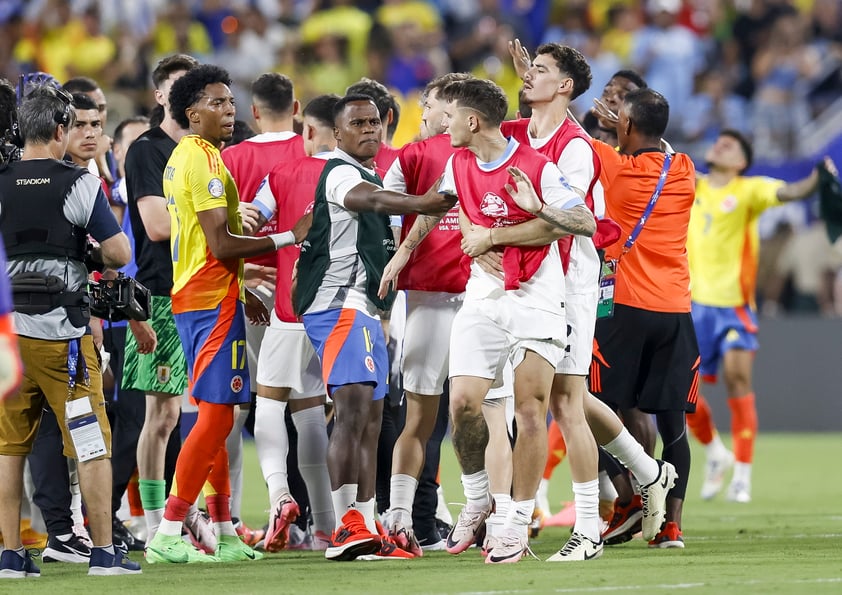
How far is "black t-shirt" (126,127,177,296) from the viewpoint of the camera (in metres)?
8.21

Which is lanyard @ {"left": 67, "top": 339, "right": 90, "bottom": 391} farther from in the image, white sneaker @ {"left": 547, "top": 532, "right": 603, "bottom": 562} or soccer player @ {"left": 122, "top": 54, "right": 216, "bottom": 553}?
white sneaker @ {"left": 547, "top": 532, "right": 603, "bottom": 562}

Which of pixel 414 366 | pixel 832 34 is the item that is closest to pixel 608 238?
pixel 414 366

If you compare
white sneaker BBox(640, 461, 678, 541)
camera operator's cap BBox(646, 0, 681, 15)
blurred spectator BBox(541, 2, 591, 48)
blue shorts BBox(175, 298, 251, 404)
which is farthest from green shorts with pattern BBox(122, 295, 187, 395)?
camera operator's cap BBox(646, 0, 681, 15)

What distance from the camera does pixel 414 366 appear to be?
7996 mm

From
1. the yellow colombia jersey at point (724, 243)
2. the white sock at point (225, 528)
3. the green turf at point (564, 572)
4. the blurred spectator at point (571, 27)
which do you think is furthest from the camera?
the blurred spectator at point (571, 27)

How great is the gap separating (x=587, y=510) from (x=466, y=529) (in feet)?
3.45

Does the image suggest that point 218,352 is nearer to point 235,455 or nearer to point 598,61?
point 235,455

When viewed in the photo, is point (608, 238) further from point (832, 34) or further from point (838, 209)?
point (832, 34)

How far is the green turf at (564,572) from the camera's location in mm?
6094

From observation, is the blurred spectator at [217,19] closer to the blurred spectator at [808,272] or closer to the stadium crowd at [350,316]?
the blurred spectator at [808,272]

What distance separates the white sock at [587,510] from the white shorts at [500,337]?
0.72 meters

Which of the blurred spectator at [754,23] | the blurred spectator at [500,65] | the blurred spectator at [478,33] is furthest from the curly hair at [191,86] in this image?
the blurred spectator at [754,23]

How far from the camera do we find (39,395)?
7.01 metres

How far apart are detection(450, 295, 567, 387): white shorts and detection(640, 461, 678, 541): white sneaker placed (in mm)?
1377
